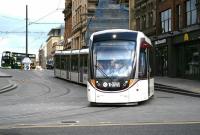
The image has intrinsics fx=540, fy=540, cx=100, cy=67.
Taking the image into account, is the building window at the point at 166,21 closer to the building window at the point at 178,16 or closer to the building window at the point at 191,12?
the building window at the point at 178,16

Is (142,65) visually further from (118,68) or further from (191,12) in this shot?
(191,12)

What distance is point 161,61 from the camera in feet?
162

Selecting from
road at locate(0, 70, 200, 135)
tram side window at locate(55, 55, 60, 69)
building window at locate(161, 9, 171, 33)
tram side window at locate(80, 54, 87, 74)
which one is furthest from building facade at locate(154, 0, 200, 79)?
road at locate(0, 70, 200, 135)

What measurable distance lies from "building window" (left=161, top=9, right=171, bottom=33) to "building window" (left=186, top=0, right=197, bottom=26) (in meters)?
4.71

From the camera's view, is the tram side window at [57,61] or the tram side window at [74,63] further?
the tram side window at [57,61]

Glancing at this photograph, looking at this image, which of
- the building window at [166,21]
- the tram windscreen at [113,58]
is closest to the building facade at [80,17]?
the building window at [166,21]

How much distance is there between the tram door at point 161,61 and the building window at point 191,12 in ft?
19.2

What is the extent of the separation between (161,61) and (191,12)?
870 centimetres

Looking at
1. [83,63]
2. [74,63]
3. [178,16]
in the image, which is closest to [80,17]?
[178,16]

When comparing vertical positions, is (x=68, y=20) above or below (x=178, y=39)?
above

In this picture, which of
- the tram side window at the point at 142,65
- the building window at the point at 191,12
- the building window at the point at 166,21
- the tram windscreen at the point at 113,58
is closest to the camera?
the tram windscreen at the point at 113,58

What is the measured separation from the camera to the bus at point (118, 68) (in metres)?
21.5

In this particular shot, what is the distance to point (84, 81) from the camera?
38062mm

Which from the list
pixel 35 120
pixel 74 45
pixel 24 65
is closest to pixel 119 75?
pixel 35 120
